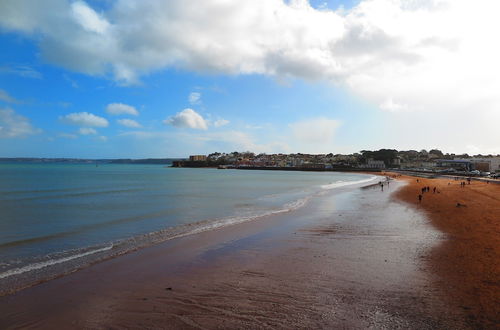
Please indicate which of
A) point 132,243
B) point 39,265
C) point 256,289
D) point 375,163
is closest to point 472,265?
point 256,289

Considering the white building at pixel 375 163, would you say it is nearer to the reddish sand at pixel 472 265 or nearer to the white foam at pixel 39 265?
the reddish sand at pixel 472 265

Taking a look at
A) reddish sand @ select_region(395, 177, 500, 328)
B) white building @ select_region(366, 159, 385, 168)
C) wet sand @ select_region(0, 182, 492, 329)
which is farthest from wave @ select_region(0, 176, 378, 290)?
white building @ select_region(366, 159, 385, 168)

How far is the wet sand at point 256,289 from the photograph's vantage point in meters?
4.69

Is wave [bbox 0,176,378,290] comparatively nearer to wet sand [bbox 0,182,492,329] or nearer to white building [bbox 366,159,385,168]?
wet sand [bbox 0,182,492,329]

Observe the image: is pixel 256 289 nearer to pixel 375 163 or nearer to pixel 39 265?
pixel 39 265

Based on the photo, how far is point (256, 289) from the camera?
5.93 metres

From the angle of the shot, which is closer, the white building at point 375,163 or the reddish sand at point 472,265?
the reddish sand at point 472,265

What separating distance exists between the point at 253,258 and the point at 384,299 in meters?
3.73

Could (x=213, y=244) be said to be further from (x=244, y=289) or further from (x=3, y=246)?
(x=3, y=246)

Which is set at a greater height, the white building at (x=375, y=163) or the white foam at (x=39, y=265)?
the white building at (x=375, y=163)

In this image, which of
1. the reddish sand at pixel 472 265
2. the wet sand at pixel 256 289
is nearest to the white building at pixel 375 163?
the reddish sand at pixel 472 265

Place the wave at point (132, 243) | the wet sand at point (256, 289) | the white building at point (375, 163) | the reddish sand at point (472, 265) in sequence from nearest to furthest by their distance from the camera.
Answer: the wet sand at point (256, 289), the reddish sand at point (472, 265), the wave at point (132, 243), the white building at point (375, 163)

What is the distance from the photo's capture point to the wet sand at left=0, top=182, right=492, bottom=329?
185 inches

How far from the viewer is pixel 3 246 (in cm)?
1002
